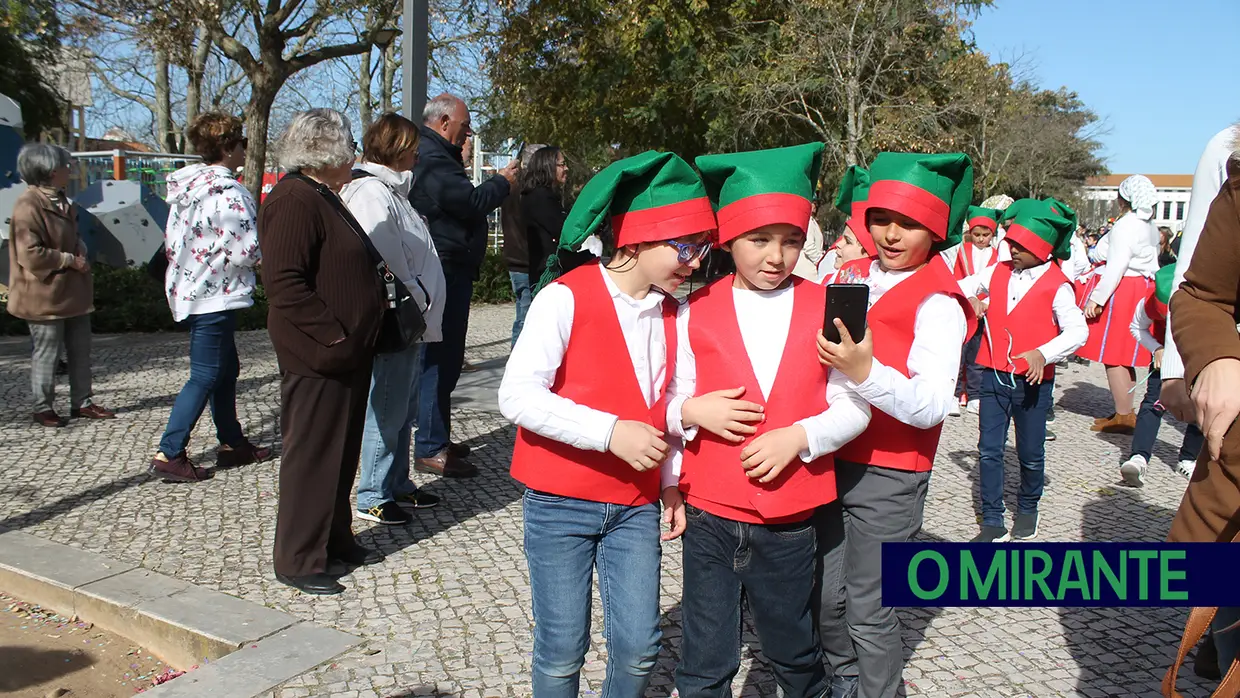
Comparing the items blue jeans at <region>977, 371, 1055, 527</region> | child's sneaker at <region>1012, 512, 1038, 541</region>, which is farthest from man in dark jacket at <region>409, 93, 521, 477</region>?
child's sneaker at <region>1012, 512, 1038, 541</region>

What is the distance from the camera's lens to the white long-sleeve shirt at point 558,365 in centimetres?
241

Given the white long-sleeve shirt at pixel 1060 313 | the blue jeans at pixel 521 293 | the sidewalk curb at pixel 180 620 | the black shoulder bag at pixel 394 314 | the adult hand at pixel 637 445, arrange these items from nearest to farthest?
1. the adult hand at pixel 637 445
2. the sidewalk curb at pixel 180 620
3. the black shoulder bag at pixel 394 314
4. the white long-sleeve shirt at pixel 1060 313
5. the blue jeans at pixel 521 293

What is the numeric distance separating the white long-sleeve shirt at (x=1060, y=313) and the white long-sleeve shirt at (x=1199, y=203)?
207cm

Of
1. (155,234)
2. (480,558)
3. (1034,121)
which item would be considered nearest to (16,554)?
(480,558)

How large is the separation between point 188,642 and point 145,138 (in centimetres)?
5548

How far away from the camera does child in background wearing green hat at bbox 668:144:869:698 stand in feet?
7.93

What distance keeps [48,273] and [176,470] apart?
2.14 m

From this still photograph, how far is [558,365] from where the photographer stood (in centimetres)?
249

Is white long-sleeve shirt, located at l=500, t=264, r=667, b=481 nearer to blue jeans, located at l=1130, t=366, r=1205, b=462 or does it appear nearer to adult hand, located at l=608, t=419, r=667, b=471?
adult hand, located at l=608, t=419, r=667, b=471

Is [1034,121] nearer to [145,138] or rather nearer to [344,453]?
[344,453]

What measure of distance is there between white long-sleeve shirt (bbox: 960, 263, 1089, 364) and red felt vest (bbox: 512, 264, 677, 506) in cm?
251

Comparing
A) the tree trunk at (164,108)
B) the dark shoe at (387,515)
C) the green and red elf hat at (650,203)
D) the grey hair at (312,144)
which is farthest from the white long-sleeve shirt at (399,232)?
the tree trunk at (164,108)

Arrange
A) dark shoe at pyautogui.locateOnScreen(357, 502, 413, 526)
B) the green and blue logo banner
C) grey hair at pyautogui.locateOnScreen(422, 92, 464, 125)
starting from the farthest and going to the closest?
grey hair at pyautogui.locateOnScreen(422, 92, 464, 125)
dark shoe at pyautogui.locateOnScreen(357, 502, 413, 526)
the green and blue logo banner

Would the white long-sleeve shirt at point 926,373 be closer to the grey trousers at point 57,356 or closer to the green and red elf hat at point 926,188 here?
the green and red elf hat at point 926,188
